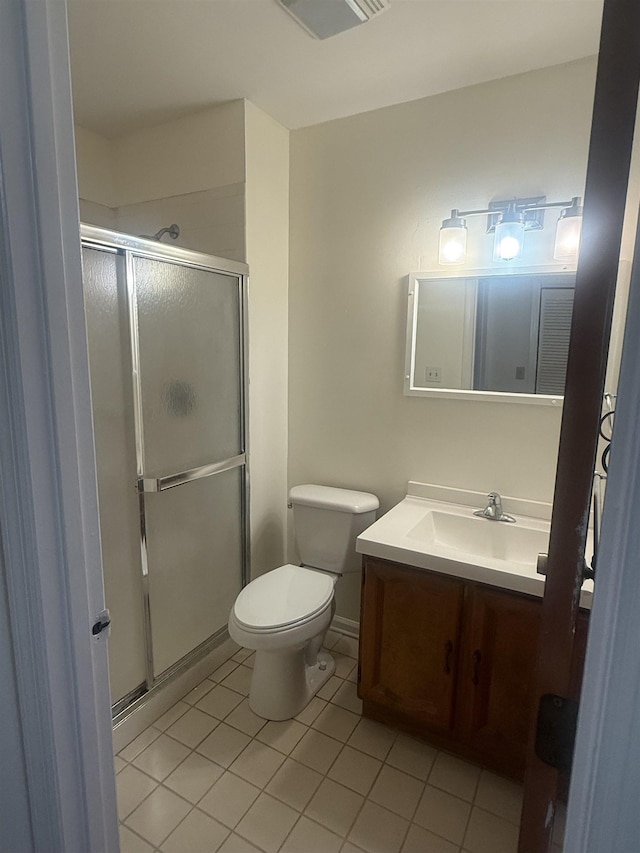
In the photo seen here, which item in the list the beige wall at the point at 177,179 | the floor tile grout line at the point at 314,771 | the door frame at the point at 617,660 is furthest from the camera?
the beige wall at the point at 177,179

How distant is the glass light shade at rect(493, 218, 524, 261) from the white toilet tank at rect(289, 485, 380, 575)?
1.12 metres

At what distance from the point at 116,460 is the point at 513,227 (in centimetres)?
163

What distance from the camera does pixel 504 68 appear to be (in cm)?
166

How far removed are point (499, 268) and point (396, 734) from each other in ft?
5.94

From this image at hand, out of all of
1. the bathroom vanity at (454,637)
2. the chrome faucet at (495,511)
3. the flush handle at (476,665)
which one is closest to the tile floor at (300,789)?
the bathroom vanity at (454,637)

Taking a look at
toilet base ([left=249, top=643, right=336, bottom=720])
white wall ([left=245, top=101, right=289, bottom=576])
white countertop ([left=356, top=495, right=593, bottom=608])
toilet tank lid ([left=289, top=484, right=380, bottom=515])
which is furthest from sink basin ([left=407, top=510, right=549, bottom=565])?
white wall ([left=245, top=101, right=289, bottom=576])

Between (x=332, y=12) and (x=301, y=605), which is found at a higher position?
(x=332, y=12)

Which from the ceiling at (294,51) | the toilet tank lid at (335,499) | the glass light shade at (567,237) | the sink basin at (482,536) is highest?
the ceiling at (294,51)

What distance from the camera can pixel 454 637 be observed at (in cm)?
159

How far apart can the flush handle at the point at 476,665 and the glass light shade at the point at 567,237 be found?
1.39m

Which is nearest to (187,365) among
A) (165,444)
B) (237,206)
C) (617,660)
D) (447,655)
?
(165,444)

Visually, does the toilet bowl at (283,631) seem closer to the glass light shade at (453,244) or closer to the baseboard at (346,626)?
the baseboard at (346,626)

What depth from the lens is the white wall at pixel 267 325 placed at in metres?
2.02

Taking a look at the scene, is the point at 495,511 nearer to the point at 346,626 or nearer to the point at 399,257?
the point at 346,626
